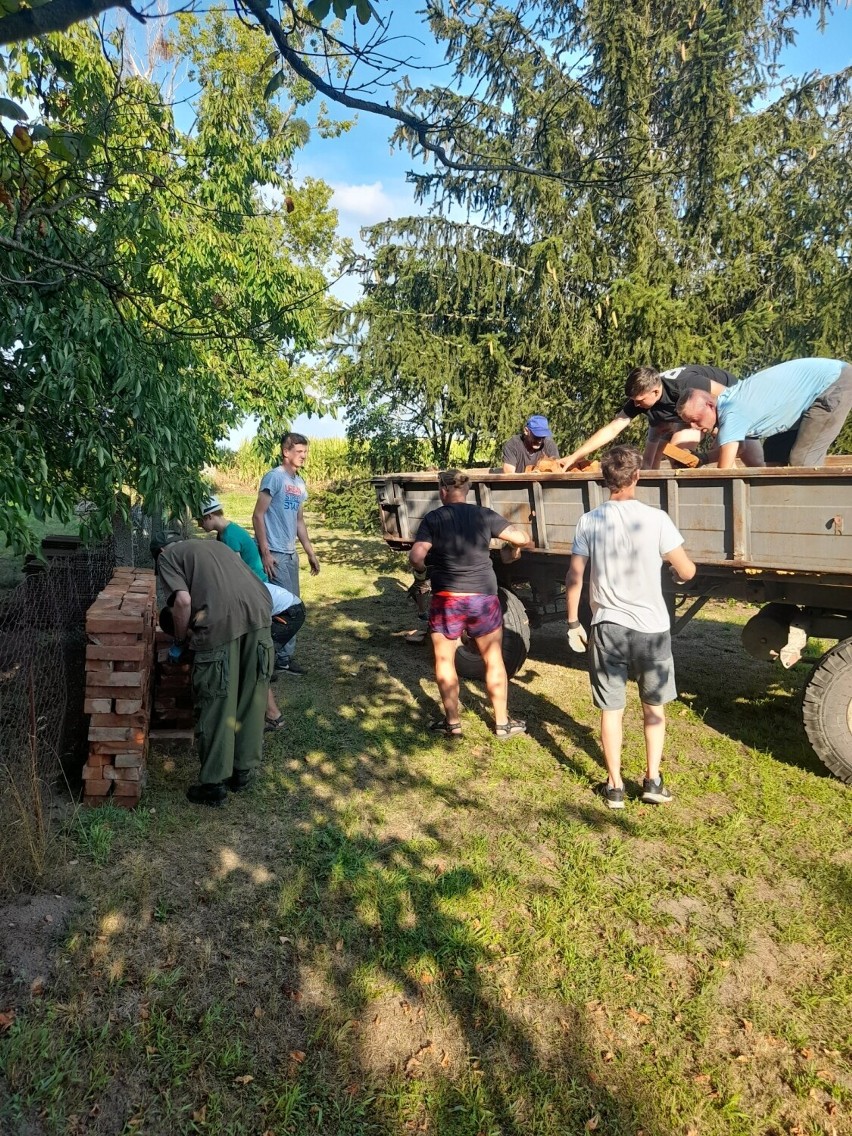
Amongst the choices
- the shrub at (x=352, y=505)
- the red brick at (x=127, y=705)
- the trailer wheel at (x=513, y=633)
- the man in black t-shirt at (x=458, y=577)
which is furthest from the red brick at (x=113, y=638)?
the shrub at (x=352, y=505)

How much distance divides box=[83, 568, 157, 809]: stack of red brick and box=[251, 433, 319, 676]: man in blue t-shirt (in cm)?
187

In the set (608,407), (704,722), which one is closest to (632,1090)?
(704,722)

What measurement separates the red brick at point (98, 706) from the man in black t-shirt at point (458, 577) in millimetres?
1924

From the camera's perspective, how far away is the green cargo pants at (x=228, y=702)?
3.70 metres

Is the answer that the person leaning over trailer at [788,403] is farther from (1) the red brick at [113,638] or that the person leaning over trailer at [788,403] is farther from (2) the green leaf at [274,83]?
(1) the red brick at [113,638]

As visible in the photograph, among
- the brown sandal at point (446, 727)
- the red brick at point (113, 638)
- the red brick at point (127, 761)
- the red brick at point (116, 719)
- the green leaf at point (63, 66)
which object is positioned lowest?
the brown sandal at point (446, 727)

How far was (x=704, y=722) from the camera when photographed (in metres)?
4.89

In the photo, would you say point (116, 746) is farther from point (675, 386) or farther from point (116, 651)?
point (675, 386)

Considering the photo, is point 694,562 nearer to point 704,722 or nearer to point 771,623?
point 771,623

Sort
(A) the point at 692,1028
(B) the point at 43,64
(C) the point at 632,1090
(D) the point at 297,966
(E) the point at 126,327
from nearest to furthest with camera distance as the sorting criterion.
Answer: (C) the point at 632,1090
(A) the point at 692,1028
(D) the point at 297,966
(B) the point at 43,64
(E) the point at 126,327

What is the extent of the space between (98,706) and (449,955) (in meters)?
2.07

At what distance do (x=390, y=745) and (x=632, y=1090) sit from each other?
2603mm

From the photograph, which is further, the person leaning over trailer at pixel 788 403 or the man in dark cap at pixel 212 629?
the person leaning over trailer at pixel 788 403

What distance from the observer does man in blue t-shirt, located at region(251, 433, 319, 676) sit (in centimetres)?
543
